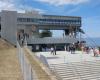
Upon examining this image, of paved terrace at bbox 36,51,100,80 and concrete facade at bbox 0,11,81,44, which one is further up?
concrete facade at bbox 0,11,81,44

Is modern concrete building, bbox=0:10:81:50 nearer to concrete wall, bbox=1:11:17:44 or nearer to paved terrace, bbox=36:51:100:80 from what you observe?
concrete wall, bbox=1:11:17:44

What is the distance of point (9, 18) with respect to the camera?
186 ft

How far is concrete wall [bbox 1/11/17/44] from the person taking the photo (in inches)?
2171

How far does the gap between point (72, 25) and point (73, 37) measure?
1327 inches

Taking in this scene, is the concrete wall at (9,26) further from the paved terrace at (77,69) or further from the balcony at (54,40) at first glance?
the paved terrace at (77,69)

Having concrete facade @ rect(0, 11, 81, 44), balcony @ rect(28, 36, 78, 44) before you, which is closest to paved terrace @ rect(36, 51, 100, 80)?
balcony @ rect(28, 36, 78, 44)

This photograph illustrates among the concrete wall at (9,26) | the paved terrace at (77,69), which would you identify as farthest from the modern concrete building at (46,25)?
the paved terrace at (77,69)

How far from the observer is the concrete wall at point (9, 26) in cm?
5515

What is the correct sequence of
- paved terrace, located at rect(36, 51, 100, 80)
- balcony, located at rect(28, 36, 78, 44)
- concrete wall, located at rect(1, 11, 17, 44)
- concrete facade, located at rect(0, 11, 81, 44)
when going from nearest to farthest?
1. paved terrace, located at rect(36, 51, 100, 80)
2. concrete wall, located at rect(1, 11, 17, 44)
3. balcony, located at rect(28, 36, 78, 44)
4. concrete facade, located at rect(0, 11, 81, 44)

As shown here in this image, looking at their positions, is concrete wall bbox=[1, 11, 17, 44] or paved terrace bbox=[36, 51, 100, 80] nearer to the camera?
paved terrace bbox=[36, 51, 100, 80]

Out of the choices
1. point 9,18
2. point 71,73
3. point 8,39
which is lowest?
point 71,73

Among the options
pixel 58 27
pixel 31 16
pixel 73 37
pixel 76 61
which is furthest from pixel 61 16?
pixel 76 61

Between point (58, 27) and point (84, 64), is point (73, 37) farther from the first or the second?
point (84, 64)

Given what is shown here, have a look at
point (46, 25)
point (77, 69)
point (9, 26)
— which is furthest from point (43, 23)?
point (77, 69)
